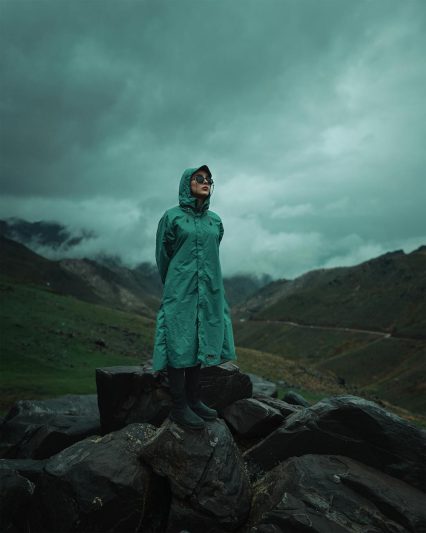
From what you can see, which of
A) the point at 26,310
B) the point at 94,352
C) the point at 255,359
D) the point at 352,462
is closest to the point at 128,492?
the point at 352,462

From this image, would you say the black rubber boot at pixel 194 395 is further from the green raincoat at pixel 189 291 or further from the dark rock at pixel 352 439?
the dark rock at pixel 352 439

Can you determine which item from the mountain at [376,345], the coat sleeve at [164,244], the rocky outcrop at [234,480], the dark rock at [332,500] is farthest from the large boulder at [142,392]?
the mountain at [376,345]

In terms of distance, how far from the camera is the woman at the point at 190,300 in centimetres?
799

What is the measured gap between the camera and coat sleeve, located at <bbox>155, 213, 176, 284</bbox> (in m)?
8.45

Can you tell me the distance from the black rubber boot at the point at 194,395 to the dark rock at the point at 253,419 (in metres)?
1.75

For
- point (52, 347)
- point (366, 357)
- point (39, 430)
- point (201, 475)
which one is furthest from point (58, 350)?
point (366, 357)

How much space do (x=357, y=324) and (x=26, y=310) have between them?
162m

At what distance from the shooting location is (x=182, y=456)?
806cm

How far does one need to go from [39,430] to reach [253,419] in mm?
6046

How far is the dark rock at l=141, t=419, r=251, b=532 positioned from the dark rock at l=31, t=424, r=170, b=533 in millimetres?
437

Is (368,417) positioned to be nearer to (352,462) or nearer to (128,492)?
(352,462)

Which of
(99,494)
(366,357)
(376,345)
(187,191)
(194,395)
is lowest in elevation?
(366,357)

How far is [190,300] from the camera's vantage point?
817cm

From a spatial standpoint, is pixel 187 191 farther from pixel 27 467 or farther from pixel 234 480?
pixel 27 467
